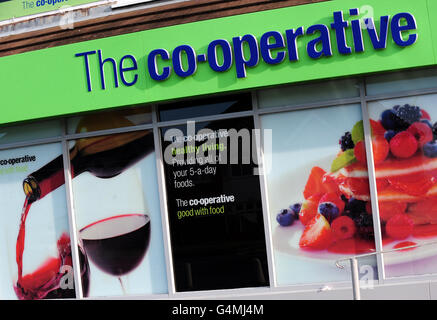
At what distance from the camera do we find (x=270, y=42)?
7.79m

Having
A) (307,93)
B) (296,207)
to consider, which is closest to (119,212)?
(296,207)

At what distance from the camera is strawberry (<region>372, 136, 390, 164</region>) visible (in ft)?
25.9

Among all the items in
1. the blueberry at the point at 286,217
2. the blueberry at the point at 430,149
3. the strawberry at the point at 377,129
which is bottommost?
the blueberry at the point at 286,217

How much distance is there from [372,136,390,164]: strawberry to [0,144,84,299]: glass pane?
4205mm

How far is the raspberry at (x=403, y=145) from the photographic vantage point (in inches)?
307

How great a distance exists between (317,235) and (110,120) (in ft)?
10.4

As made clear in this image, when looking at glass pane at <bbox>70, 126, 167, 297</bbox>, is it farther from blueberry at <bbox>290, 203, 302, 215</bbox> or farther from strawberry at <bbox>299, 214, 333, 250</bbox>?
strawberry at <bbox>299, 214, 333, 250</bbox>

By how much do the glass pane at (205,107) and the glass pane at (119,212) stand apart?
395 millimetres

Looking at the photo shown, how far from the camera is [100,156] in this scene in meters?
8.90

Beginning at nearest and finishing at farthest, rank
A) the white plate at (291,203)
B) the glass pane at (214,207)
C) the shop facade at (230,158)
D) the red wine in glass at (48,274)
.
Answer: the shop facade at (230,158)
the white plate at (291,203)
the glass pane at (214,207)
the red wine in glass at (48,274)

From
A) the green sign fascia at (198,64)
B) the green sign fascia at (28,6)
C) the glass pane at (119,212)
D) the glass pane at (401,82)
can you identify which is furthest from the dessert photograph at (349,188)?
the green sign fascia at (28,6)

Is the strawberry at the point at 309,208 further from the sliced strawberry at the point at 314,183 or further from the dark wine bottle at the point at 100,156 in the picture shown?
the dark wine bottle at the point at 100,156

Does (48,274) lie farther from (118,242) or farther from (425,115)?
(425,115)

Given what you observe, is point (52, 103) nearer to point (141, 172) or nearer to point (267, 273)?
point (141, 172)
